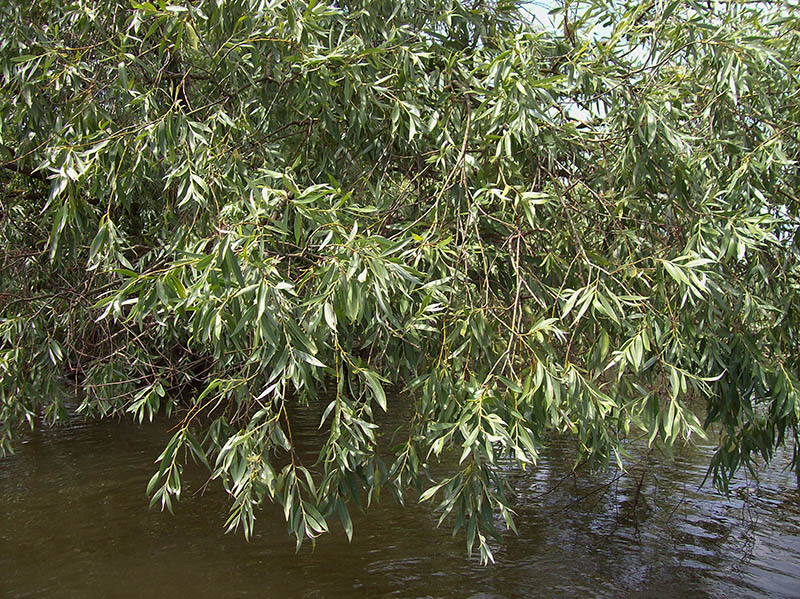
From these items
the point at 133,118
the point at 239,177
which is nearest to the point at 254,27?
the point at 239,177

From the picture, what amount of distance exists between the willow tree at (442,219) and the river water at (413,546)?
1440mm

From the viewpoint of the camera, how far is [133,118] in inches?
174

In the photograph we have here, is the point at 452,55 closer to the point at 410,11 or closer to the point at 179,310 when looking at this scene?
the point at 410,11

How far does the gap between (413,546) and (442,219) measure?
11.4ft

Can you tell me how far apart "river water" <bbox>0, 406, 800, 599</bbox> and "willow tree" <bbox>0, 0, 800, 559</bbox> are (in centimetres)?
144

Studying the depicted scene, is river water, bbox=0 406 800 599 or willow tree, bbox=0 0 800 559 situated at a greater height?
willow tree, bbox=0 0 800 559

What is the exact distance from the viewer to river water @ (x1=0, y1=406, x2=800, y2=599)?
16.0 feet

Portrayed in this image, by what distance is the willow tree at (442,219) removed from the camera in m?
2.64

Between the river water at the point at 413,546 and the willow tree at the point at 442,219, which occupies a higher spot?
the willow tree at the point at 442,219

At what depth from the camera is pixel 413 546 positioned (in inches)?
221

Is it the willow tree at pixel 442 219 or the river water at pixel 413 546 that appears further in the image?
the river water at pixel 413 546

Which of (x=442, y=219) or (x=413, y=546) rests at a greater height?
(x=442, y=219)

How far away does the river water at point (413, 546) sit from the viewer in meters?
4.89

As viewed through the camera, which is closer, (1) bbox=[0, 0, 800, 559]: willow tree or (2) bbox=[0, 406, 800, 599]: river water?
(1) bbox=[0, 0, 800, 559]: willow tree
